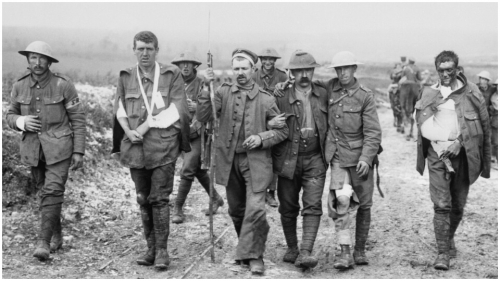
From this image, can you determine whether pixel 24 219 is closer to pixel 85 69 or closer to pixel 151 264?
pixel 151 264

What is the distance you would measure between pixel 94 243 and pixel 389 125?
42.6ft

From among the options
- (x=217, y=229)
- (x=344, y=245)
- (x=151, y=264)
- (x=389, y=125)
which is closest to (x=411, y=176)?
(x=217, y=229)

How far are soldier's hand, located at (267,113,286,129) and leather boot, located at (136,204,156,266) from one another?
1.36m

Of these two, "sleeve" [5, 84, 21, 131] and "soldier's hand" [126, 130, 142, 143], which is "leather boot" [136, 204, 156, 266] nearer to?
"soldier's hand" [126, 130, 142, 143]

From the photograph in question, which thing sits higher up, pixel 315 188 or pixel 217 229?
pixel 315 188

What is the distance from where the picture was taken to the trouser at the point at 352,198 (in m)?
6.16

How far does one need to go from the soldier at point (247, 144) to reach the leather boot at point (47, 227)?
5.30 ft

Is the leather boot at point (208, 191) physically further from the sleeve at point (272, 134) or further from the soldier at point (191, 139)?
the sleeve at point (272, 134)

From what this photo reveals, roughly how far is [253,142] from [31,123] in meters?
2.08

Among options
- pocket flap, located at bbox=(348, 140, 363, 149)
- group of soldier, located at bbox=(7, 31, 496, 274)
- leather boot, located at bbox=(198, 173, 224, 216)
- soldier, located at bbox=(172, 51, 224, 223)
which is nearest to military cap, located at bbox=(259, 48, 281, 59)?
soldier, located at bbox=(172, 51, 224, 223)

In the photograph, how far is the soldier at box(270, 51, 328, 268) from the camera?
6184 mm

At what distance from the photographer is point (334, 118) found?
6.22 meters

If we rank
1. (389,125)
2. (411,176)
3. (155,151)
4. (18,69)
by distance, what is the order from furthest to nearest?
(389,125) → (18,69) → (411,176) → (155,151)

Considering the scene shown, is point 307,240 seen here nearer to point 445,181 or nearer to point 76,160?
point 445,181
